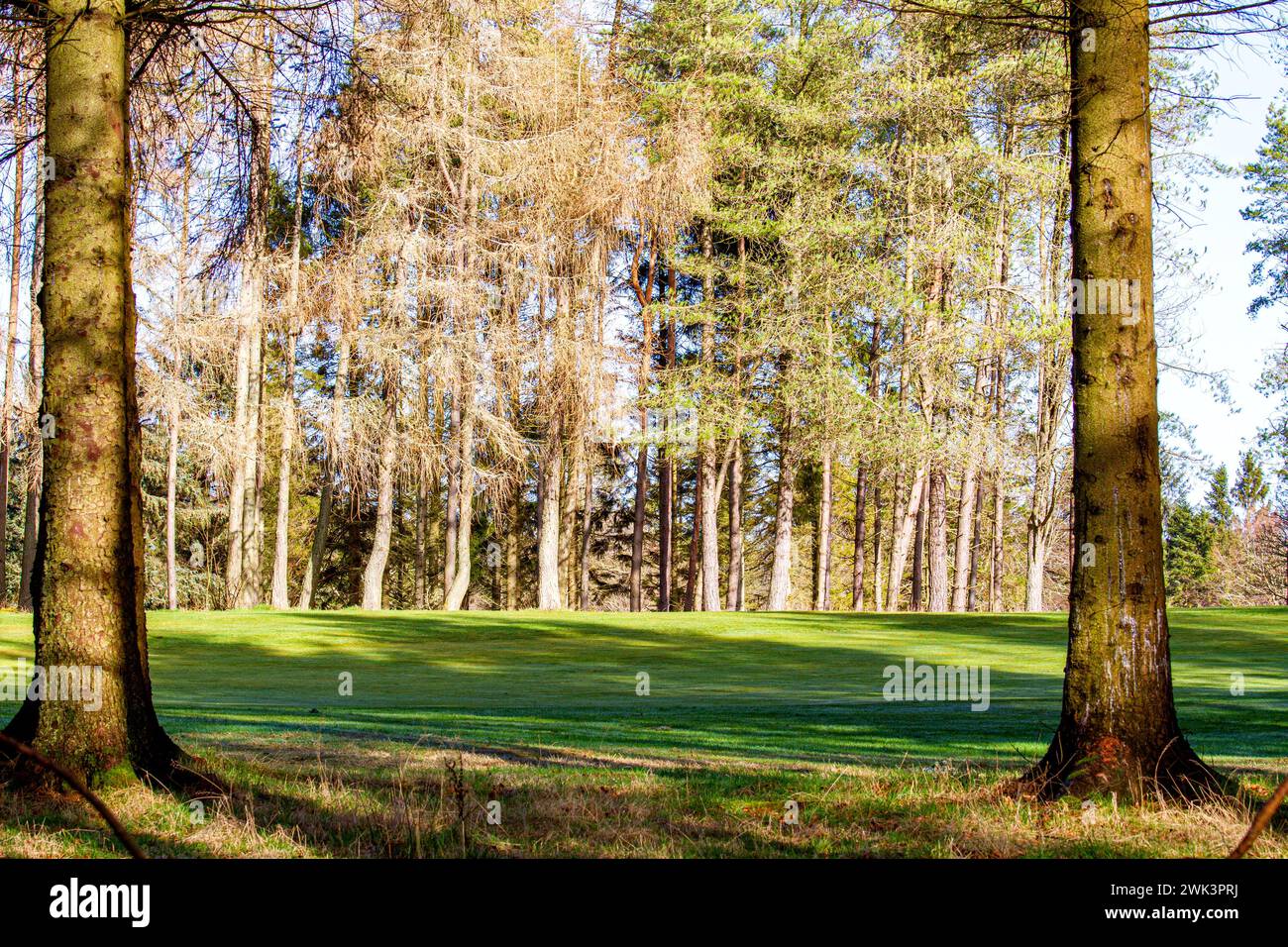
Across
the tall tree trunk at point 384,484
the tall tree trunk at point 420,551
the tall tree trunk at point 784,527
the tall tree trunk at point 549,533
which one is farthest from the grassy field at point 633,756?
the tall tree trunk at point 420,551

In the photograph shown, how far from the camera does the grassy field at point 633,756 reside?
5.66m

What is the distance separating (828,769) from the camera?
7504 millimetres

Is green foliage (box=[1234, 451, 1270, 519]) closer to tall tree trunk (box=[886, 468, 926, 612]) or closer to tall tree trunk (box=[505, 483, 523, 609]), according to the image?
tall tree trunk (box=[886, 468, 926, 612])

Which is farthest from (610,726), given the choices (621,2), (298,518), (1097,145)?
(298,518)

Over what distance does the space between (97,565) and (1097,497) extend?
217 inches

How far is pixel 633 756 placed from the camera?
8.27m

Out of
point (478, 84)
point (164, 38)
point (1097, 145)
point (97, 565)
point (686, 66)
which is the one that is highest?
point (686, 66)

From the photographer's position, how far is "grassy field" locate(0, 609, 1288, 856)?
5656 mm

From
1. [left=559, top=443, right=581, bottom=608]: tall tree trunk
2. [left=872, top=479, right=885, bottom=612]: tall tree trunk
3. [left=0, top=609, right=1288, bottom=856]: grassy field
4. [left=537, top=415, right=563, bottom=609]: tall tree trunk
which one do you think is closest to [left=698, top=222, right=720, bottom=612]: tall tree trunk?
[left=559, top=443, right=581, bottom=608]: tall tree trunk

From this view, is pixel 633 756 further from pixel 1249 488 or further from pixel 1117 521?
pixel 1249 488

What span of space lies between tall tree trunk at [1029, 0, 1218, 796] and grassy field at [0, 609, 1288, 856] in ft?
1.17

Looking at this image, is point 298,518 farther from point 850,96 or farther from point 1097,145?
point 1097,145

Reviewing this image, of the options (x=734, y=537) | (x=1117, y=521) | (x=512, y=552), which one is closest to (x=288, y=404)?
(x=512, y=552)
